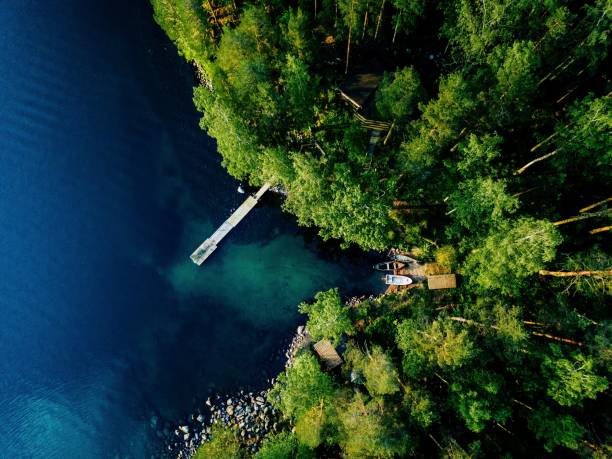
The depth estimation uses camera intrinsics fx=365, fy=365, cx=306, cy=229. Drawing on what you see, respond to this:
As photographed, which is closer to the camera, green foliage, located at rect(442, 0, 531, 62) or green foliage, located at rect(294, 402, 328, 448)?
green foliage, located at rect(442, 0, 531, 62)

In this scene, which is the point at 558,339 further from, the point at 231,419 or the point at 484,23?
the point at 231,419

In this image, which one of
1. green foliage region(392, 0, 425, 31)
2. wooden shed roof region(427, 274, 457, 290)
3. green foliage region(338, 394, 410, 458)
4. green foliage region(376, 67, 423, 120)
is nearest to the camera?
green foliage region(338, 394, 410, 458)

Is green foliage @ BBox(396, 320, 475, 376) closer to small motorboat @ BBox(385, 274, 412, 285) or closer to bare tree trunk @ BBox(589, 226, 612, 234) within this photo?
small motorboat @ BBox(385, 274, 412, 285)

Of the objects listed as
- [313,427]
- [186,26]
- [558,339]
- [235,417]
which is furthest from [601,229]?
[186,26]

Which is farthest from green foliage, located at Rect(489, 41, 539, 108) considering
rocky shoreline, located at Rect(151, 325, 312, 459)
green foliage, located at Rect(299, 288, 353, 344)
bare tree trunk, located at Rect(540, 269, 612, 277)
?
rocky shoreline, located at Rect(151, 325, 312, 459)

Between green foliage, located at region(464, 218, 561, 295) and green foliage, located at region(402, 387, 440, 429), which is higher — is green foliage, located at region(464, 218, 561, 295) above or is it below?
above

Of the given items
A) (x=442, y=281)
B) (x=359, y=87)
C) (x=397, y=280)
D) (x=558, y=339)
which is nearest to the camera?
(x=558, y=339)
